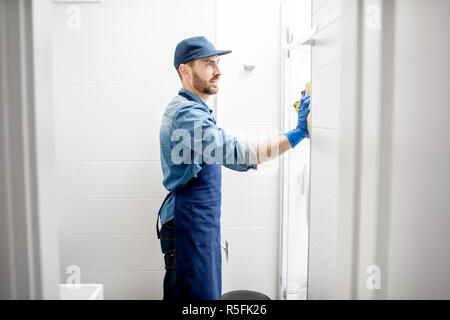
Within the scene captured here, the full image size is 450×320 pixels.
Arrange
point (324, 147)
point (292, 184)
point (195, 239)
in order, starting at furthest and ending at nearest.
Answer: point (292, 184), point (195, 239), point (324, 147)

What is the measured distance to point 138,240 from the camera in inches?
66.0

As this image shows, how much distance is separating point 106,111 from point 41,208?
120 cm

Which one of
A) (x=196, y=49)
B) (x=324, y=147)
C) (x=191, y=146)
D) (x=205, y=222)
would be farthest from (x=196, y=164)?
(x=324, y=147)

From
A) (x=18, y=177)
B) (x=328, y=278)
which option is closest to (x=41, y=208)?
(x=18, y=177)

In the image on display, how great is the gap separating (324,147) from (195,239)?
67cm

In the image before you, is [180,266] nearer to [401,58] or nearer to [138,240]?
[138,240]

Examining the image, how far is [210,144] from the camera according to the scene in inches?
43.1

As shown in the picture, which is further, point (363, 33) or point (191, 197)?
point (191, 197)

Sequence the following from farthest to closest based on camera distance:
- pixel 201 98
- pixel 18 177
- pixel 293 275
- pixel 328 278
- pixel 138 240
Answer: pixel 138 240, pixel 293 275, pixel 201 98, pixel 328 278, pixel 18 177

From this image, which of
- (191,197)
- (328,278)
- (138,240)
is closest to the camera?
(328,278)

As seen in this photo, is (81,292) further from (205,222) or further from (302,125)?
(302,125)

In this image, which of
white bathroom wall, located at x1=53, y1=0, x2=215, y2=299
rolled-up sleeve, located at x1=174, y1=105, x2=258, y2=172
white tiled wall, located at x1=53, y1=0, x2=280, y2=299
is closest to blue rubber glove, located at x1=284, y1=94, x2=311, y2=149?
rolled-up sleeve, located at x1=174, y1=105, x2=258, y2=172

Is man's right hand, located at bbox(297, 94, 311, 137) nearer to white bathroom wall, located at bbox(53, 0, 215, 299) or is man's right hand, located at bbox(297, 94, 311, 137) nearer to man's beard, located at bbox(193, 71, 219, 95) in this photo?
man's beard, located at bbox(193, 71, 219, 95)

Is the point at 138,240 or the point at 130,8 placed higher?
the point at 130,8
